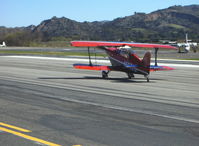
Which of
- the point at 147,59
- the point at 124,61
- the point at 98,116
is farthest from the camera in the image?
the point at 124,61

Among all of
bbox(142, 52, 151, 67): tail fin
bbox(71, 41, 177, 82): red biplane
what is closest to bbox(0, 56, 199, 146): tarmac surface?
bbox(142, 52, 151, 67): tail fin

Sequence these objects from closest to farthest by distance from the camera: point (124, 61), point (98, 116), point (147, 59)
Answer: point (98, 116) → point (147, 59) → point (124, 61)

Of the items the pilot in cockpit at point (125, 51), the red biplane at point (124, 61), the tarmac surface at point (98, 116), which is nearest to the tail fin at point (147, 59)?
the red biplane at point (124, 61)

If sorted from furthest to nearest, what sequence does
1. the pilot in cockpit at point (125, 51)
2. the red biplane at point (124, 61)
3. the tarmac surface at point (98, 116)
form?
the pilot in cockpit at point (125, 51), the red biplane at point (124, 61), the tarmac surface at point (98, 116)

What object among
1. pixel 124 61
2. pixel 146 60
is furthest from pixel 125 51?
pixel 146 60

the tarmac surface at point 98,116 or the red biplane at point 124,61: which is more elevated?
the red biplane at point 124,61

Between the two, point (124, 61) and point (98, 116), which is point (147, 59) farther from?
point (98, 116)

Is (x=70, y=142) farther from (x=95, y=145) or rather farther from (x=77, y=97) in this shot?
(x=77, y=97)

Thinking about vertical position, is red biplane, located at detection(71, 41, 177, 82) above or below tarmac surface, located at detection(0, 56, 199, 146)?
above

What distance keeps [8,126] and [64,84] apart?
9793mm

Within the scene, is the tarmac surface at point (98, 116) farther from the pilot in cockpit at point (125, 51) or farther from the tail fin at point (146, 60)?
the pilot in cockpit at point (125, 51)

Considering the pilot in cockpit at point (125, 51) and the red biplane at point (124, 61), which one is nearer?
the red biplane at point (124, 61)

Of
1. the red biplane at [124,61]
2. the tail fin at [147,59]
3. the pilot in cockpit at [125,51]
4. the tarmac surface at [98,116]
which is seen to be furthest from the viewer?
the pilot in cockpit at [125,51]

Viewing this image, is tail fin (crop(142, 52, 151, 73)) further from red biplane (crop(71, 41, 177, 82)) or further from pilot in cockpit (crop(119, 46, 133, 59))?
pilot in cockpit (crop(119, 46, 133, 59))
